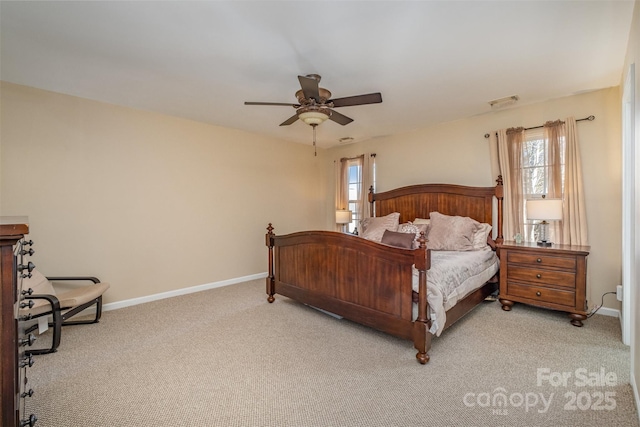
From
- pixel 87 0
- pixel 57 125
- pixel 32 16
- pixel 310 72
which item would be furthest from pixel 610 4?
pixel 57 125

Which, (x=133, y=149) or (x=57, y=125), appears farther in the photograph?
(x=133, y=149)

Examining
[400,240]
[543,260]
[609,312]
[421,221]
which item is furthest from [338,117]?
[609,312]

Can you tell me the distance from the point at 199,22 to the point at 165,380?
2573 millimetres

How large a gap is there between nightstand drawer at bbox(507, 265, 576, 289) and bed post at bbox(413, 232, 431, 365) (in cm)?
166

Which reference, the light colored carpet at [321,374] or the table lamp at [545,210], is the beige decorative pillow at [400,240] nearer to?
the light colored carpet at [321,374]

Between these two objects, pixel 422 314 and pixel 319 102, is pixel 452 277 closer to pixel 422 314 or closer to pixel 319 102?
pixel 422 314

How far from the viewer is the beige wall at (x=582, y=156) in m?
3.22

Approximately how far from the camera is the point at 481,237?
12.3ft

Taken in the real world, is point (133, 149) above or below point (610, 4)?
below

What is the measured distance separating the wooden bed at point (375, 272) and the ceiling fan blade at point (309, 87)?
4.45 feet

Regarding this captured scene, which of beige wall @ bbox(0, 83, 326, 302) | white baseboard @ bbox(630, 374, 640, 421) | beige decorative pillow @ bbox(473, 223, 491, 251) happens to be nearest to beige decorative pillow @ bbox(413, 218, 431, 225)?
beige decorative pillow @ bbox(473, 223, 491, 251)

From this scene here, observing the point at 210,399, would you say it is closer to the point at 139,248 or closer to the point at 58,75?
the point at 139,248

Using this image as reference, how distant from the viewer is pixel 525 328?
2926mm

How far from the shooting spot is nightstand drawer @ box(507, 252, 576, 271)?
3.01 m
